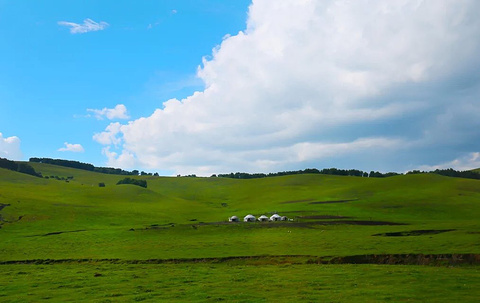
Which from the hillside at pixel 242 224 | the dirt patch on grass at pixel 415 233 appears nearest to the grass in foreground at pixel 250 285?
the hillside at pixel 242 224

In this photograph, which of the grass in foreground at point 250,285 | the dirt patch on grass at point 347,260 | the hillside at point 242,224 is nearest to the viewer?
the grass in foreground at point 250,285

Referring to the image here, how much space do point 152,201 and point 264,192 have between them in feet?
183

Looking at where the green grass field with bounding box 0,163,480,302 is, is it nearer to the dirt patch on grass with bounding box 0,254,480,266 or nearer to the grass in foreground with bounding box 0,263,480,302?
the grass in foreground with bounding box 0,263,480,302

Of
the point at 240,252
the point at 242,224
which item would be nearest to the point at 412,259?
the point at 240,252

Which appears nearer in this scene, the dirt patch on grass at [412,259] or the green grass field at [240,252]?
the green grass field at [240,252]

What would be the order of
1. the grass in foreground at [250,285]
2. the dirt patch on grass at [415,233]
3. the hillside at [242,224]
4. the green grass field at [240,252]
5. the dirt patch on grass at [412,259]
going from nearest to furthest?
1. the grass in foreground at [250,285]
2. the green grass field at [240,252]
3. the dirt patch on grass at [412,259]
4. the hillside at [242,224]
5. the dirt patch on grass at [415,233]

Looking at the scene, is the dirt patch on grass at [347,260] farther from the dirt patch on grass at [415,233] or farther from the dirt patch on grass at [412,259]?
the dirt patch on grass at [415,233]

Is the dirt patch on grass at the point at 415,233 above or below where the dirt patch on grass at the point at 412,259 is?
above

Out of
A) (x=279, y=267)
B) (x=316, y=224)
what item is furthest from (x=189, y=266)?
(x=316, y=224)

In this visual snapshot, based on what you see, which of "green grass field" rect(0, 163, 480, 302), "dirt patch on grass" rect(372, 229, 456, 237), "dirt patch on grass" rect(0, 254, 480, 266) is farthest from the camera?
"dirt patch on grass" rect(372, 229, 456, 237)

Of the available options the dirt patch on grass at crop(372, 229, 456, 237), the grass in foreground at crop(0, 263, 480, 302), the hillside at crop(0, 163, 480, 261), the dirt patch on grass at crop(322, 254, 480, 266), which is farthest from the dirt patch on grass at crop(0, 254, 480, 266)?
the dirt patch on grass at crop(372, 229, 456, 237)

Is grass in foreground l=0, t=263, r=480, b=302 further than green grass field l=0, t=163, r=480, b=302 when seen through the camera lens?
No

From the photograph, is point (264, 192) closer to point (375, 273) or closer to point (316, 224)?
point (316, 224)

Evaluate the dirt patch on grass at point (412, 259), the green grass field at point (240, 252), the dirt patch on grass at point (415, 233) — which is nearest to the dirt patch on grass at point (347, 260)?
the dirt patch on grass at point (412, 259)
